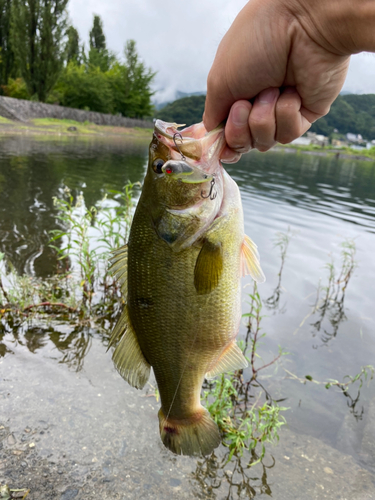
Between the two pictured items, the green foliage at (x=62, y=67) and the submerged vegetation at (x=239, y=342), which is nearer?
the submerged vegetation at (x=239, y=342)

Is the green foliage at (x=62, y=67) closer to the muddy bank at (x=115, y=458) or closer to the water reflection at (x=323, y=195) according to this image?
the water reflection at (x=323, y=195)

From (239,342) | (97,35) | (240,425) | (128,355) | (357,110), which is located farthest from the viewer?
(97,35)

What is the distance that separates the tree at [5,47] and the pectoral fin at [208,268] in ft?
186

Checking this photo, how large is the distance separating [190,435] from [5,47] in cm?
5745

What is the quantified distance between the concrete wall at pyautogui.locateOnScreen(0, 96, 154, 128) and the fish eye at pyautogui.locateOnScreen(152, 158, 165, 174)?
1658 inches

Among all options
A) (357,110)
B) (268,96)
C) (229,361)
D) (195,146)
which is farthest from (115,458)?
(357,110)

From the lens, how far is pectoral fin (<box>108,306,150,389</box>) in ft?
7.32

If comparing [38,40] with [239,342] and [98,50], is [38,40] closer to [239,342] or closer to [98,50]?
[98,50]

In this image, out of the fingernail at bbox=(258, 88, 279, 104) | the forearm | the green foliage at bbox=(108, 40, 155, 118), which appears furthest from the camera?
the green foliage at bbox=(108, 40, 155, 118)

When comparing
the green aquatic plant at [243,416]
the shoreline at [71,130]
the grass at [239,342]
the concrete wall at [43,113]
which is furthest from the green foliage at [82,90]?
the green aquatic plant at [243,416]

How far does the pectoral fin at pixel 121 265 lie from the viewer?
2.36m

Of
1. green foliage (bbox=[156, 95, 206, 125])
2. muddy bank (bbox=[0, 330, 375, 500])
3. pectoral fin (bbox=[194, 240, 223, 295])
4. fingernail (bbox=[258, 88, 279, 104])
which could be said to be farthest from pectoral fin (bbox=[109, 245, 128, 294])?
green foliage (bbox=[156, 95, 206, 125])

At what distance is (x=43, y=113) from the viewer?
43.5 meters

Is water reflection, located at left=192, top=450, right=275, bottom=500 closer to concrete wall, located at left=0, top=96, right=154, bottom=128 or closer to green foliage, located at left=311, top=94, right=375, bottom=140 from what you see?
green foliage, located at left=311, top=94, right=375, bottom=140
